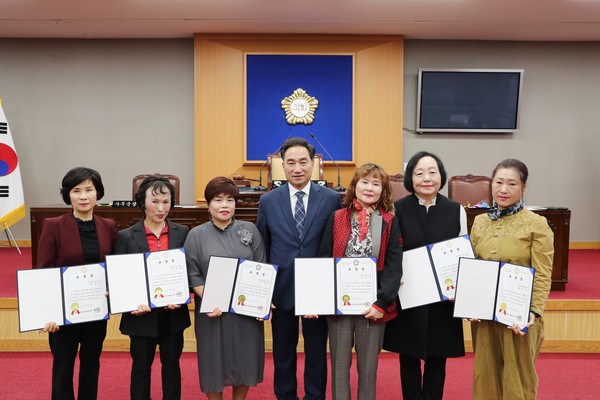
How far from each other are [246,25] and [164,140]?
75.0 inches

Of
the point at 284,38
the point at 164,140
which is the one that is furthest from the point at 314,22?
the point at 164,140

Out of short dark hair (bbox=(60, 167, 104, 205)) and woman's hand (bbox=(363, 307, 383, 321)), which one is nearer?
woman's hand (bbox=(363, 307, 383, 321))

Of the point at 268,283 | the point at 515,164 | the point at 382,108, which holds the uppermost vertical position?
the point at 382,108

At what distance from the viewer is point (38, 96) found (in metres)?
6.38

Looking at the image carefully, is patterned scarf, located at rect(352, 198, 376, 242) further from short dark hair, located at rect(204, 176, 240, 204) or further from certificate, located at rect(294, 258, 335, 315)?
short dark hair, located at rect(204, 176, 240, 204)

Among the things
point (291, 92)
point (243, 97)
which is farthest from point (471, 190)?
point (243, 97)

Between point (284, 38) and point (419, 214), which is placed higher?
point (284, 38)

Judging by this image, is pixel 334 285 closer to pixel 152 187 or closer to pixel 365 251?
pixel 365 251

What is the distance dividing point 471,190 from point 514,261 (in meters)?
3.30

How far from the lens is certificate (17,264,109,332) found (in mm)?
1935

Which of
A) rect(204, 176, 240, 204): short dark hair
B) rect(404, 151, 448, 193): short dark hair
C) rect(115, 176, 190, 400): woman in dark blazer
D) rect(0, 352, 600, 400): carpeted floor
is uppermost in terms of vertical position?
rect(404, 151, 448, 193): short dark hair

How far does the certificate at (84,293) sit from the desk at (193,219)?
1997 mm

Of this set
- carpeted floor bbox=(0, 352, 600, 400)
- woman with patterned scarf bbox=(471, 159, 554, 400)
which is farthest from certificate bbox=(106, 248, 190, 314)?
woman with patterned scarf bbox=(471, 159, 554, 400)

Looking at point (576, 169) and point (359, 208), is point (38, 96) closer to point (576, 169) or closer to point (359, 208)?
point (359, 208)
